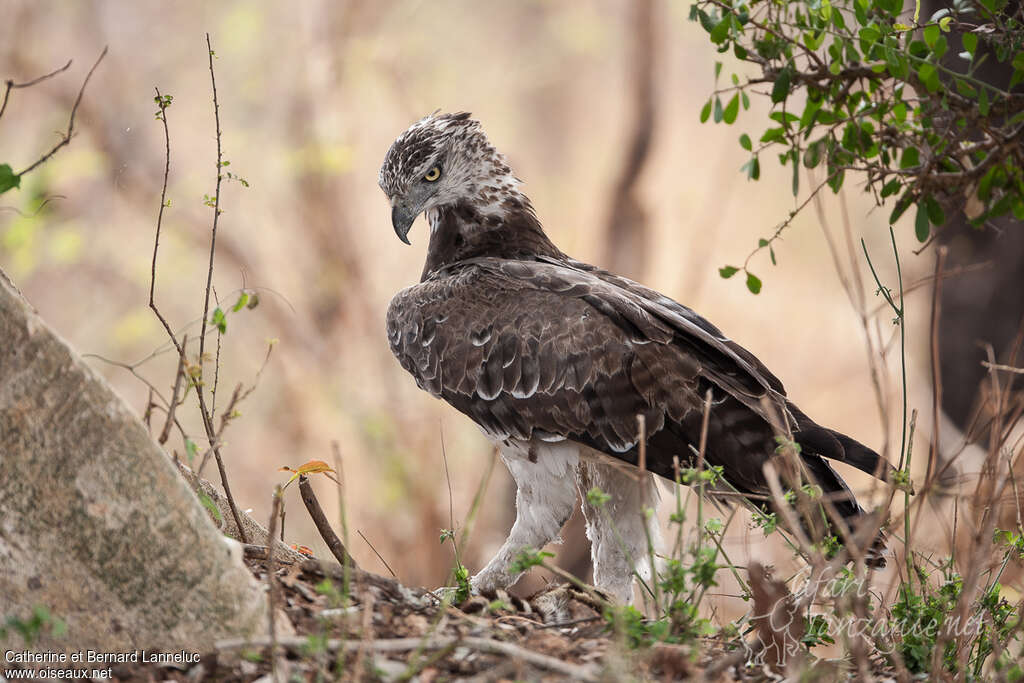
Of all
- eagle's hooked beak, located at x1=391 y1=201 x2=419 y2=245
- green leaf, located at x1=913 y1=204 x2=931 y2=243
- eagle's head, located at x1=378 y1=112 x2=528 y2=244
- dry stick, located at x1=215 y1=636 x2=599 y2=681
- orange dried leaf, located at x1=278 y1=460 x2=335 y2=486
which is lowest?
dry stick, located at x1=215 y1=636 x2=599 y2=681

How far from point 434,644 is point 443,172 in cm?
306

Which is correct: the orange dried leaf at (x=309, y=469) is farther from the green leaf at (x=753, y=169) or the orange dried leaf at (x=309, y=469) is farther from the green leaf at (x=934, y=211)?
the green leaf at (x=934, y=211)

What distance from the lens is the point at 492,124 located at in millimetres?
18500

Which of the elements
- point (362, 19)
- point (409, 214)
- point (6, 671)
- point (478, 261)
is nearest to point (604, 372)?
point (478, 261)

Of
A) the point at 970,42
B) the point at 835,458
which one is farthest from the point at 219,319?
the point at 970,42

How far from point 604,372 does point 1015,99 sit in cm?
195

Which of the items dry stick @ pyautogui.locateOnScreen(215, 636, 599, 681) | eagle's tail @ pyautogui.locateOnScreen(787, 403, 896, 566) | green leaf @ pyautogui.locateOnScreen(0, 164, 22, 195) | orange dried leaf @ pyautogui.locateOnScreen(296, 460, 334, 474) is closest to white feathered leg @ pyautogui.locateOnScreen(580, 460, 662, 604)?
eagle's tail @ pyautogui.locateOnScreen(787, 403, 896, 566)

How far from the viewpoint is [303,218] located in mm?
14055

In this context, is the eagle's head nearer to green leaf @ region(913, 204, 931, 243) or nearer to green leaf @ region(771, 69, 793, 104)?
green leaf @ region(771, 69, 793, 104)

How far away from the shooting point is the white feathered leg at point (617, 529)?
5023mm

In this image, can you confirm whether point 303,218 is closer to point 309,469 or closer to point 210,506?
point 309,469

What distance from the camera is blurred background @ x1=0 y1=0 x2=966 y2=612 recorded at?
12594mm

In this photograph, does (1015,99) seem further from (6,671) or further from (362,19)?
(362,19)

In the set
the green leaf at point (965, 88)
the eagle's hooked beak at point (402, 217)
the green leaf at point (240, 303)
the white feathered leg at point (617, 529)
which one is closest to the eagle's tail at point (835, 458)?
the white feathered leg at point (617, 529)
